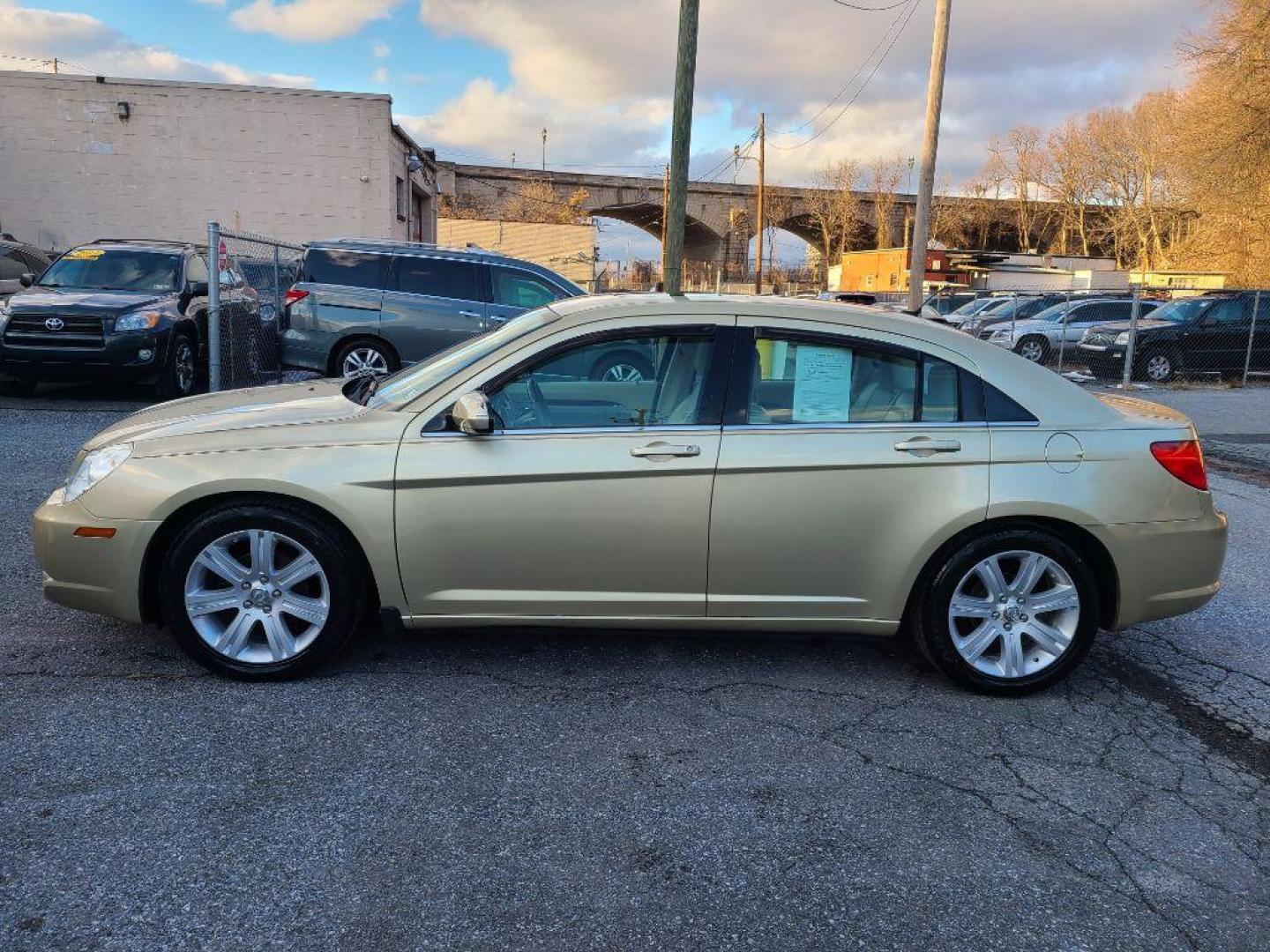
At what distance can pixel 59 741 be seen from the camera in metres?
3.30

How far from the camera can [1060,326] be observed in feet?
62.7

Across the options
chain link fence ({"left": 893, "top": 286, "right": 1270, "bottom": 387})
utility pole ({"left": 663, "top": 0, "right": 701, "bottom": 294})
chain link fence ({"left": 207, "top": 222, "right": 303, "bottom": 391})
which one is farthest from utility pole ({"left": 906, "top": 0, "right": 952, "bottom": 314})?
chain link fence ({"left": 207, "top": 222, "right": 303, "bottom": 391})

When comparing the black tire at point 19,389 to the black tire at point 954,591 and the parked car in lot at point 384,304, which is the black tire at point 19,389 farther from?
the black tire at point 954,591

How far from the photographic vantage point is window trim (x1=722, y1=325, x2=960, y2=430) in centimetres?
384

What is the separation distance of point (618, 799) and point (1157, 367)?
1772cm

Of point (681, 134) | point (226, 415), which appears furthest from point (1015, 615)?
point (681, 134)

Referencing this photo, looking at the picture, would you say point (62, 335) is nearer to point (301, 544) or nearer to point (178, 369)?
point (178, 369)

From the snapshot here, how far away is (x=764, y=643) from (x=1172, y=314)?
1690 cm

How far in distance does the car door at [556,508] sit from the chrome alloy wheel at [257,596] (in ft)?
1.30

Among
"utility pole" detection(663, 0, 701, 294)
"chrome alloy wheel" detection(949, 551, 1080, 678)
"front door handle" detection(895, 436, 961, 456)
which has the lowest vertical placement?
"chrome alloy wheel" detection(949, 551, 1080, 678)

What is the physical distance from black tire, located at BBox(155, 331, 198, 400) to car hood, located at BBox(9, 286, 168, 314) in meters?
0.52

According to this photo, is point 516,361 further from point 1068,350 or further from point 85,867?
point 1068,350

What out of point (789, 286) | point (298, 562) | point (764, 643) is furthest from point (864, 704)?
point (789, 286)

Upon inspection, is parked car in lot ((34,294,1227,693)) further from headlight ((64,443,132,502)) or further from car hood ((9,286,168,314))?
car hood ((9,286,168,314))
